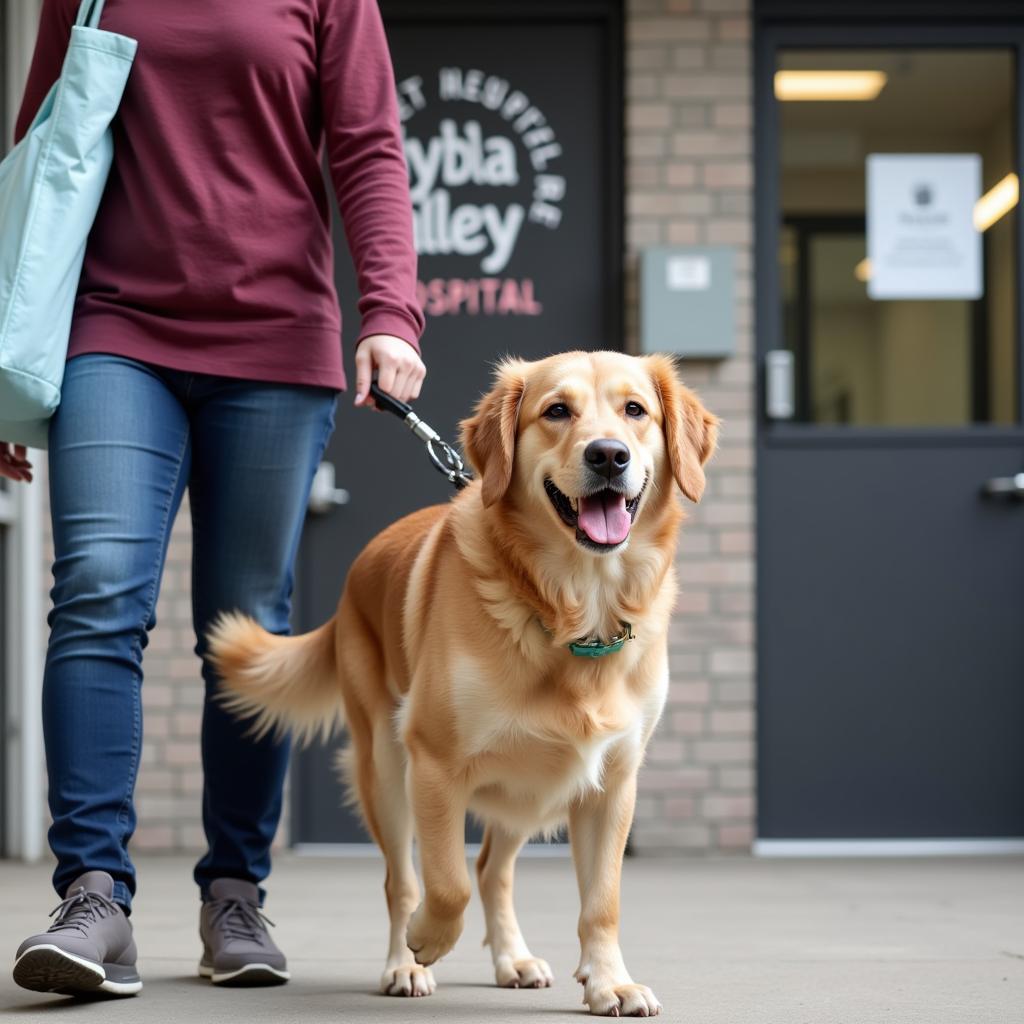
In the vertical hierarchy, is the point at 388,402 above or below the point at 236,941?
above

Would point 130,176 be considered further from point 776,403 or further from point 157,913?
point 776,403

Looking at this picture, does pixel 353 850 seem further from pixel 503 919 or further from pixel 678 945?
pixel 503 919

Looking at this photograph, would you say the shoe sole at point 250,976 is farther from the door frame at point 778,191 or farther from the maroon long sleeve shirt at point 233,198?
the door frame at point 778,191

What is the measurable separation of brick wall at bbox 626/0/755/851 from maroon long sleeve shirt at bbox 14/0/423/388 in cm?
250

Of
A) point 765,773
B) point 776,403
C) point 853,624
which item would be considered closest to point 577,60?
point 776,403

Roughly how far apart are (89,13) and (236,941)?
1672mm

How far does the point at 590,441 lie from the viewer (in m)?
2.53

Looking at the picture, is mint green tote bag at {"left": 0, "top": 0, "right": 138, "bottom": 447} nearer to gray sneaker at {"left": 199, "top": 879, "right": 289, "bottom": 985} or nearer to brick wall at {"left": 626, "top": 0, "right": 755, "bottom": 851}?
gray sneaker at {"left": 199, "top": 879, "right": 289, "bottom": 985}

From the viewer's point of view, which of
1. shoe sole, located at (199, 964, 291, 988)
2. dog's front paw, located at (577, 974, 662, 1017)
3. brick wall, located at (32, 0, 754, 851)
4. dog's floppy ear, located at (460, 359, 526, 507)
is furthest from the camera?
brick wall, located at (32, 0, 754, 851)

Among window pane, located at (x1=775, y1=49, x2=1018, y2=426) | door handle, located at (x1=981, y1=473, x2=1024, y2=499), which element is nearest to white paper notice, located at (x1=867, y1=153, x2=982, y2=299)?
window pane, located at (x1=775, y1=49, x2=1018, y2=426)

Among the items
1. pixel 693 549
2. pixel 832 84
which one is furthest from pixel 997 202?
pixel 693 549

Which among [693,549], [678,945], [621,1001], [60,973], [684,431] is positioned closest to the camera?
[60,973]

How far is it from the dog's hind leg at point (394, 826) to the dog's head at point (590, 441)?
55cm

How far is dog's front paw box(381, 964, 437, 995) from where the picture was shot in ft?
9.05
